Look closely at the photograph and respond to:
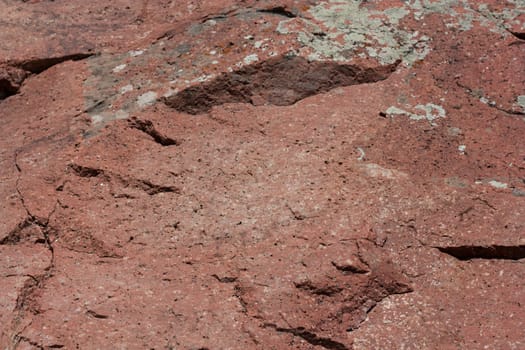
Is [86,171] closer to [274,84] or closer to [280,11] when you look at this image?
[274,84]


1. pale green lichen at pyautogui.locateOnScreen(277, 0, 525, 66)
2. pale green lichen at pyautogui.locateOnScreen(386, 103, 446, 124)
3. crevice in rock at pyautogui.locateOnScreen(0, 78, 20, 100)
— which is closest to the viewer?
pale green lichen at pyautogui.locateOnScreen(386, 103, 446, 124)

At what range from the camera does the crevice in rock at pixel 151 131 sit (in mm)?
3068

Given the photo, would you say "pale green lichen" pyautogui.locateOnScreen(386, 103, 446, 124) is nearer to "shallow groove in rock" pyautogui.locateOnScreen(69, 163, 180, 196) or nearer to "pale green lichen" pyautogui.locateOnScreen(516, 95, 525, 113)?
"pale green lichen" pyautogui.locateOnScreen(516, 95, 525, 113)

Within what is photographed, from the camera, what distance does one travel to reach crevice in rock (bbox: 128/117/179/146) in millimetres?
3068

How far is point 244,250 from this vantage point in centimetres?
260

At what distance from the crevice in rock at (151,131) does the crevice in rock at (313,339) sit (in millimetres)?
1039

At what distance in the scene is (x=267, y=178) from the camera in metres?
2.84

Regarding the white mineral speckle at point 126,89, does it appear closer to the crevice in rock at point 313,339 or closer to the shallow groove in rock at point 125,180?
the shallow groove in rock at point 125,180

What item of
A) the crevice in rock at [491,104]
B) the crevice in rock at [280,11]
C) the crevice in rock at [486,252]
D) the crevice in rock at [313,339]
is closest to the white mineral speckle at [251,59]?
the crevice in rock at [280,11]

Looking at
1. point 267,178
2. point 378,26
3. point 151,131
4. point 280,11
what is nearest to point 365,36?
point 378,26

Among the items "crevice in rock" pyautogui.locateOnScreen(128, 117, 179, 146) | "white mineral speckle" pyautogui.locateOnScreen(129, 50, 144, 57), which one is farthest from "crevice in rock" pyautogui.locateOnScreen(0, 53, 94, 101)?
"crevice in rock" pyautogui.locateOnScreen(128, 117, 179, 146)

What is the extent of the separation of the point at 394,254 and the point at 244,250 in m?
0.53

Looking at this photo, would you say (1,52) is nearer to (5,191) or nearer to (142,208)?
(5,191)

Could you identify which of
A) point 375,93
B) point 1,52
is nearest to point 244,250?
point 375,93
